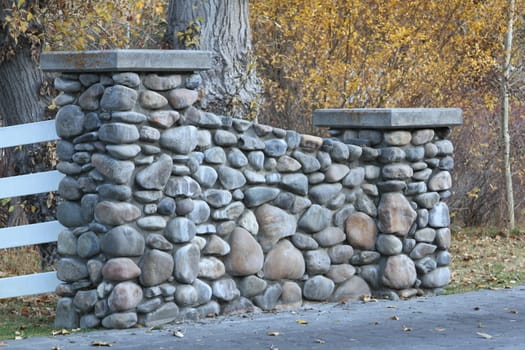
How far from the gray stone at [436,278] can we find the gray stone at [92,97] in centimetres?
334

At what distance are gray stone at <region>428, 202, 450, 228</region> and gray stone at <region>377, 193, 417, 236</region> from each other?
29 cm

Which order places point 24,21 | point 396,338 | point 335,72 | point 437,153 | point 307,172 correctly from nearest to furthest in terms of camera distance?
1. point 396,338
2. point 307,172
3. point 437,153
4. point 24,21
5. point 335,72

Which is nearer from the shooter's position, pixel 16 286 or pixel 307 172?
pixel 16 286

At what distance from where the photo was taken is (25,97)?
11023 millimetres

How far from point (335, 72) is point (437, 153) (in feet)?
15.8

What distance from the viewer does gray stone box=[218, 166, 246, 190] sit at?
8156 millimetres

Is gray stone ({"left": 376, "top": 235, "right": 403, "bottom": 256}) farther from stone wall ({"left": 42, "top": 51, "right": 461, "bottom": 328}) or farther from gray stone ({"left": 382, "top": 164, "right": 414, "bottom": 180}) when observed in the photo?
gray stone ({"left": 382, "top": 164, "right": 414, "bottom": 180})

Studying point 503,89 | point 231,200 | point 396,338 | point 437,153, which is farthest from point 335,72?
point 396,338

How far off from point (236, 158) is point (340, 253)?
1321mm

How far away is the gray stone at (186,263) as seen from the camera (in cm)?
778

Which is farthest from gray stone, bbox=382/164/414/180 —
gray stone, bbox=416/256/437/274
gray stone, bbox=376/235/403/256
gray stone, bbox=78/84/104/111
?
gray stone, bbox=78/84/104/111

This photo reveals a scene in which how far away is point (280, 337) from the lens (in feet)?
24.2

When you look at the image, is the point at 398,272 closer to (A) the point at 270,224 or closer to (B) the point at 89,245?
(A) the point at 270,224

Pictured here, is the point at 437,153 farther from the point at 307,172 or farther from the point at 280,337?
the point at 280,337
